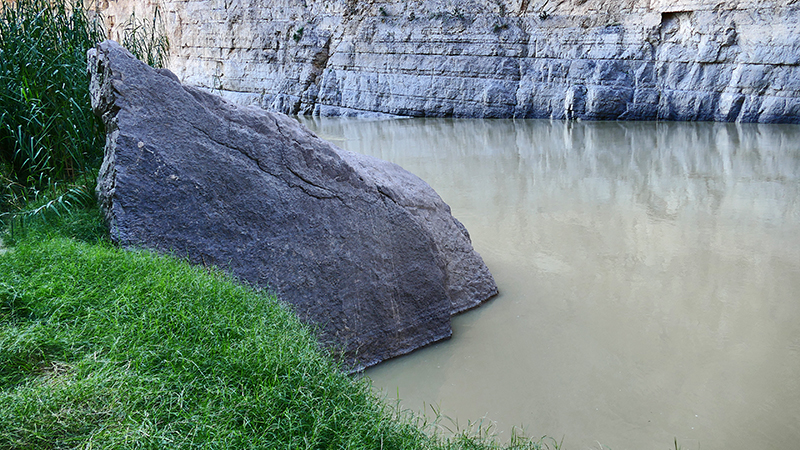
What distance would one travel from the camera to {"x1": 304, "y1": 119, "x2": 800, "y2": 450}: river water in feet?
7.35

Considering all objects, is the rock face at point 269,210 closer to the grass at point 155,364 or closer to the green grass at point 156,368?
the grass at point 155,364

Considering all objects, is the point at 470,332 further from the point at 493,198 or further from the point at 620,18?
the point at 620,18

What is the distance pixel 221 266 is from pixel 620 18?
36.4ft

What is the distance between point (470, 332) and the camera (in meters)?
2.90

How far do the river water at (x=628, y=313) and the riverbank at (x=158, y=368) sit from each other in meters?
0.48

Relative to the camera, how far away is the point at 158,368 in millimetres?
1609

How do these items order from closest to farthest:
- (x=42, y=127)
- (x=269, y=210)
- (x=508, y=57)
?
(x=269, y=210), (x=42, y=127), (x=508, y=57)

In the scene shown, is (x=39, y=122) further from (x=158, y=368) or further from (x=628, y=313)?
(x=628, y=313)

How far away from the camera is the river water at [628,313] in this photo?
2.24 m

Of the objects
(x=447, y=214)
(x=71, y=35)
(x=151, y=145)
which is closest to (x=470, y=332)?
(x=447, y=214)

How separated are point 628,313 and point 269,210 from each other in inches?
75.0

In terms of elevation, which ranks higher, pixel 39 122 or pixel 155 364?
pixel 39 122

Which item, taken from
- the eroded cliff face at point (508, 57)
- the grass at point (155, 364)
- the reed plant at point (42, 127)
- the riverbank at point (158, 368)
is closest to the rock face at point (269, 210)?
the grass at point (155, 364)

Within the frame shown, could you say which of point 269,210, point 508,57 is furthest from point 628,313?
point 508,57
